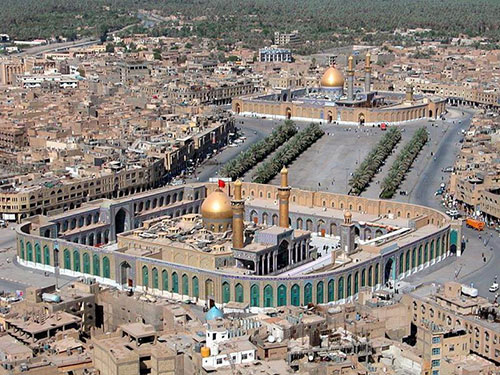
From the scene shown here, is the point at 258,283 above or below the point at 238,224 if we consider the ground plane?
below

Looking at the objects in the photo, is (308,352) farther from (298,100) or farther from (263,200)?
(298,100)

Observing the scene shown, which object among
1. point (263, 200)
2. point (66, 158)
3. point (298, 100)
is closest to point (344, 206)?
point (263, 200)

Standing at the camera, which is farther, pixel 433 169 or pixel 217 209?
pixel 433 169

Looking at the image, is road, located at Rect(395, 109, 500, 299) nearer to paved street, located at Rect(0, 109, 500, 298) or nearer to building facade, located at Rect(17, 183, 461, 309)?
paved street, located at Rect(0, 109, 500, 298)

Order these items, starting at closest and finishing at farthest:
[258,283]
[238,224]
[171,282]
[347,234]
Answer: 1. [258,283]
2. [171,282]
3. [238,224]
4. [347,234]

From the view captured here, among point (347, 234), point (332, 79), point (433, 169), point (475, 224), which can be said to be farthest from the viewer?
point (332, 79)

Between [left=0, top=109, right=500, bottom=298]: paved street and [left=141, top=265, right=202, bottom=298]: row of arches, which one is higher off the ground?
[left=141, top=265, right=202, bottom=298]: row of arches

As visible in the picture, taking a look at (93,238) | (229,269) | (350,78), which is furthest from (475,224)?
(350,78)

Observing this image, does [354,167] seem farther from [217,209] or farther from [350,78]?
[217,209]

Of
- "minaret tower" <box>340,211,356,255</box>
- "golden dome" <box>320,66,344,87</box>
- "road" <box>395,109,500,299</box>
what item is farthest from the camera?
"golden dome" <box>320,66,344,87</box>

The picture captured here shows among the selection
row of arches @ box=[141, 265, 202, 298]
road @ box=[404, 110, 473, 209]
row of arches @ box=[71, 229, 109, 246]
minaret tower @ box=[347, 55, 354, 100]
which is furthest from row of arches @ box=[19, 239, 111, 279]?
minaret tower @ box=[347, 55, 354, 100]

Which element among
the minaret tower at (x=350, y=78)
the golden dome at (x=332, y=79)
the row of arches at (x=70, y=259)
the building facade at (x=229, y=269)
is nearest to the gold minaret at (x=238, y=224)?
the building facade at (x=229, y=269)
